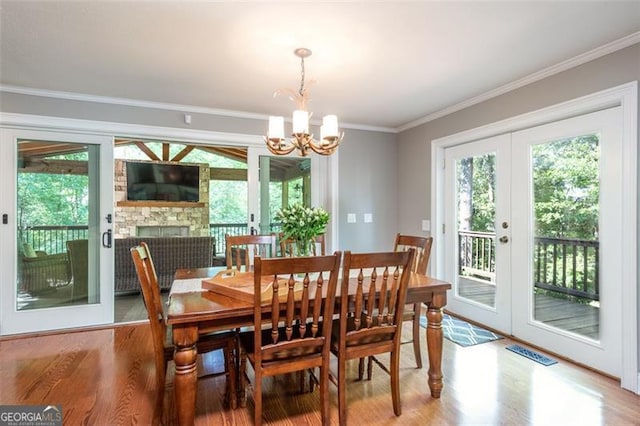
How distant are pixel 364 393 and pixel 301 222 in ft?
3.94

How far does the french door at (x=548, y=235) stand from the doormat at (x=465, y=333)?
150mm

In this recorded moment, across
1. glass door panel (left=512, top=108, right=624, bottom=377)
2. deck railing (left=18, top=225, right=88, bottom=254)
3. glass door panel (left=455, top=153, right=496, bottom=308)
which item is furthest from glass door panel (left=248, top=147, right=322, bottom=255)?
glass door panel (left=512, top=108, right=624, bottom=377)

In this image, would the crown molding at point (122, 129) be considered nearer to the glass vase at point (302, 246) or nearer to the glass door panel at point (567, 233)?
the glass vase at point (302, 246)

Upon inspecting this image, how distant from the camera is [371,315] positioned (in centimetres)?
183

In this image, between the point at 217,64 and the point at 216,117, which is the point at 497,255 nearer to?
the point at 217,64

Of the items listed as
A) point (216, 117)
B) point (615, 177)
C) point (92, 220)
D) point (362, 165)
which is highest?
point (216, 117)

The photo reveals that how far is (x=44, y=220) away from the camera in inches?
129

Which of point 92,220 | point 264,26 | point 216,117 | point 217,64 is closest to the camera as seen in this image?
point 264,26

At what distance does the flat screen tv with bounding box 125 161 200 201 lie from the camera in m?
7.11

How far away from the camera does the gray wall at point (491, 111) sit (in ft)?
7.66

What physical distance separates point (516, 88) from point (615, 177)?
1.15 metres

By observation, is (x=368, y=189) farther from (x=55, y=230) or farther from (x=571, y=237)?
(x=55, y=230)

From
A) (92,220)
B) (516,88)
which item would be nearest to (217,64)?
(92,220)

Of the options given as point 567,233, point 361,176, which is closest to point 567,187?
point 567,233
